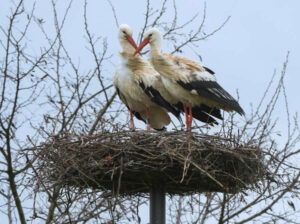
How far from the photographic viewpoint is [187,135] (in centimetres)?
750

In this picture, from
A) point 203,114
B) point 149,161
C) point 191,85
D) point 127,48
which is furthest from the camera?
point 127,48

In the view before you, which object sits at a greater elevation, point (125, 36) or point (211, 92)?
point (125, 36)

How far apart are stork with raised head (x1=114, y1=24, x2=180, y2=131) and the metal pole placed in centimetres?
178

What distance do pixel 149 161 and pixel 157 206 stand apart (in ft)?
1.69

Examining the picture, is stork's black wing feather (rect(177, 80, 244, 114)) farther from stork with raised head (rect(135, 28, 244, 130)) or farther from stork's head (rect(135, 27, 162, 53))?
stork's head (rect(135, 27, 162, 53))

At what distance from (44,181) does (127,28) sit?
9.01ft

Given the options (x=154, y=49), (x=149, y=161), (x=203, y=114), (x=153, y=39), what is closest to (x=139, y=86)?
(x=154, y=49)

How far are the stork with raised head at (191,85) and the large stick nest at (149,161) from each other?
4.01ft

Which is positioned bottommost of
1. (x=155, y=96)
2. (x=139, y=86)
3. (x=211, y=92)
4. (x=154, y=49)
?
(x=211, y=92)

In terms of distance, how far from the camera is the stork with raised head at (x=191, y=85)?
8812mm

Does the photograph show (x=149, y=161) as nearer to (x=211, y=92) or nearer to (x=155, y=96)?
(x=211, y=92)

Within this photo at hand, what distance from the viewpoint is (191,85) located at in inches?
347

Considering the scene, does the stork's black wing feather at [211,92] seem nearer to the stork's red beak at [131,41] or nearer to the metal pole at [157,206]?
the stork's red beak at [131,41]

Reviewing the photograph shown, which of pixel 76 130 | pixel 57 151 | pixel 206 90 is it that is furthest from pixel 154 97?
pixel 57 151
